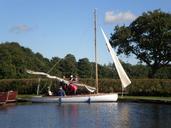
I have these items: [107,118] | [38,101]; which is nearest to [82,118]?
[107,118]

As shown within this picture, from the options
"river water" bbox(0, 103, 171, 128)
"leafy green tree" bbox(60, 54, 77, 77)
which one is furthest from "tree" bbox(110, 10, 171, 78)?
"leafy green tree" bbox(60, 54, 77, 77)

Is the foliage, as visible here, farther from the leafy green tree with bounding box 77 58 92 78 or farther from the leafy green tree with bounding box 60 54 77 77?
the leafy green tree with bounding box 77 58 92 78

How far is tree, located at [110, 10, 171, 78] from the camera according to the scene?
80438 millimetres

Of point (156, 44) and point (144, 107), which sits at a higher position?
point (156, 44)

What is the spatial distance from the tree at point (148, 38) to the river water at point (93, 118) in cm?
3513

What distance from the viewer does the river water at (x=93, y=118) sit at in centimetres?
3307

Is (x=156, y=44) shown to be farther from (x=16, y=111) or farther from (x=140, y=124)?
(x=140, y=124)

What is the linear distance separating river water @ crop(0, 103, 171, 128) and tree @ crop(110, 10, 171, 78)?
1383 inches

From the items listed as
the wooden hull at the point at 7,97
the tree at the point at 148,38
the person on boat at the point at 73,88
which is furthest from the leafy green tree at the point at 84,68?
the wooden hull at the point at 7,97

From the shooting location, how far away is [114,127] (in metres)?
31.7

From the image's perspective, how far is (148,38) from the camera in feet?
269

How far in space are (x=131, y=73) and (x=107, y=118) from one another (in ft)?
352

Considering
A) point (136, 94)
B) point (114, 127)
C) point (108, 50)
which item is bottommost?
point (114, 127)

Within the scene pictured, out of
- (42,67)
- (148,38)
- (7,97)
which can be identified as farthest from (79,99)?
(42,67)
